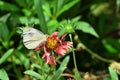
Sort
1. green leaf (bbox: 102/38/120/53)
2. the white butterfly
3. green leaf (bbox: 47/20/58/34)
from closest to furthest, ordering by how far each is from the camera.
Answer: the white butterfly, green leaf (bbox: 47/20/58/34), green leaf (bbox: 102/38/120/53)

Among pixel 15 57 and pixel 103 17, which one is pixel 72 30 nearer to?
pixel 15 57

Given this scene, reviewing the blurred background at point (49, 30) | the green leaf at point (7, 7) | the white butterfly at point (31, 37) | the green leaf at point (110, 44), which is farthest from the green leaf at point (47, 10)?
A: the white butterfly at point (31, 37)

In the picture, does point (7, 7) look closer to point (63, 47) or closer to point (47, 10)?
point (47, 10)

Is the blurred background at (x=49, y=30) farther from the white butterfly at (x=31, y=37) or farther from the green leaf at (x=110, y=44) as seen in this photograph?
the white butterfly at (x=31, y=37)

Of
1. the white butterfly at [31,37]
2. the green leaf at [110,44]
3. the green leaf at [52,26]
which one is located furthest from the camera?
the green leaf at [110,44]

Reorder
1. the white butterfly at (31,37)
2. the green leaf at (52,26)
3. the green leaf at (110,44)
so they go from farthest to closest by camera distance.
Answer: the green leaf at (110,44) → the green leaf at (52,26) → the white butterfly at (31,37)

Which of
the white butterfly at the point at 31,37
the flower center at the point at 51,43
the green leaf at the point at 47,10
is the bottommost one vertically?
the white butterfly at the point at 31,37

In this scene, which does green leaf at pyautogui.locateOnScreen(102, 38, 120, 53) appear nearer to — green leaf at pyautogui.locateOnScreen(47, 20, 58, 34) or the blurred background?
the blurred background

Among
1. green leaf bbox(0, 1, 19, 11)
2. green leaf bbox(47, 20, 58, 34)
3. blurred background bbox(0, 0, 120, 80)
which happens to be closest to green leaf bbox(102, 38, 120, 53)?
blurred background bbox(0, 0, 120, 80)

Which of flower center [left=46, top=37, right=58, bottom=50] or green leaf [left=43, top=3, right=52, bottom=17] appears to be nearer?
flower center [left=46, top=37, right=58, bottom=50]
